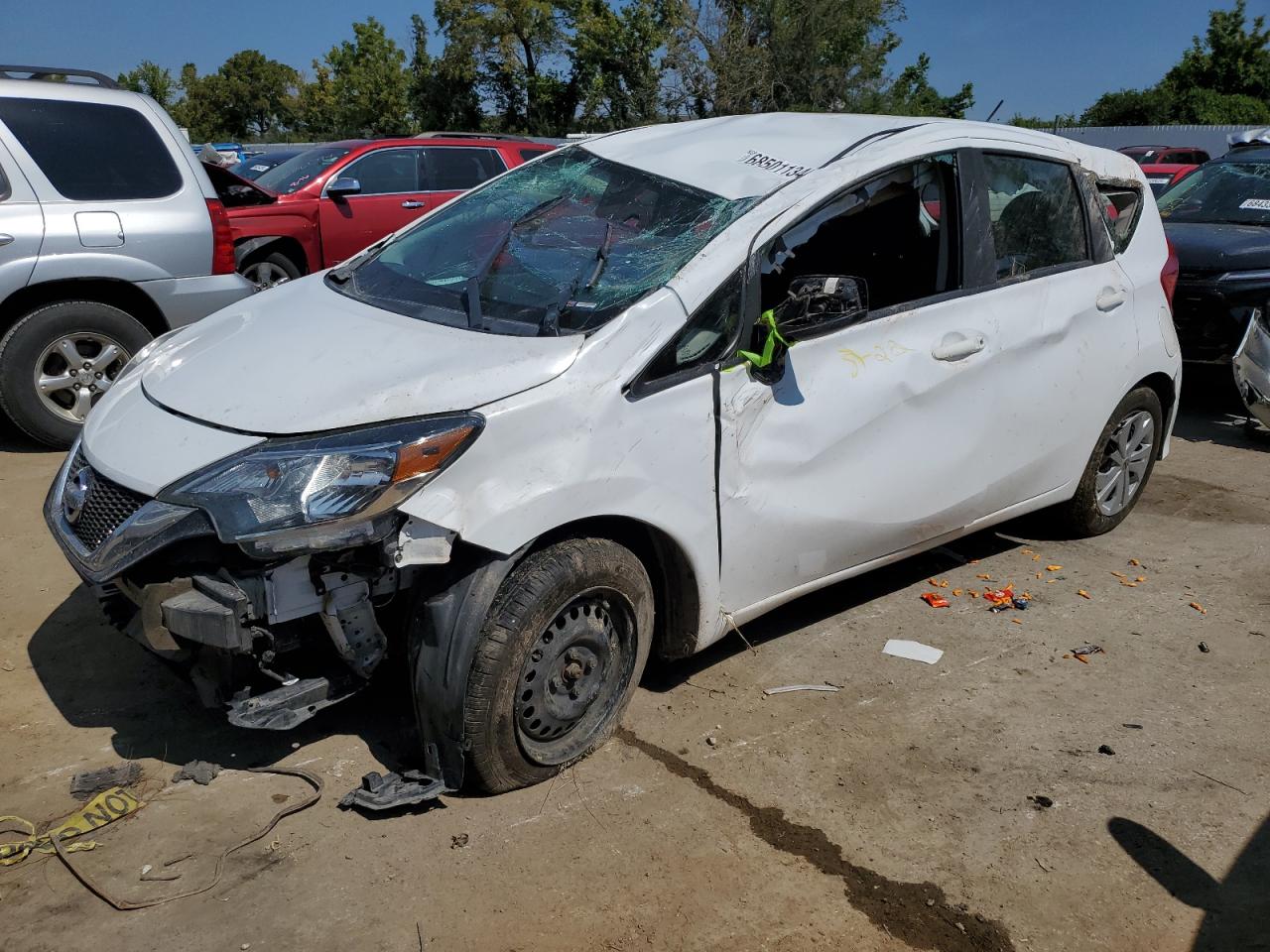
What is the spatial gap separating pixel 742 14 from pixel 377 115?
18125 mm

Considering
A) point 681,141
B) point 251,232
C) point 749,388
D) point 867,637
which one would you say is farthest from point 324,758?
point 251,232


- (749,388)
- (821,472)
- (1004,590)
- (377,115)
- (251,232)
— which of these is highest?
(377,115)

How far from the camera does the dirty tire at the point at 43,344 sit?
5984 millimetres

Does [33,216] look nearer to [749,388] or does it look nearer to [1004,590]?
[749,388]

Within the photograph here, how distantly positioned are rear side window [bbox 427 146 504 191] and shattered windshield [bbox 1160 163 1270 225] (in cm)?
639

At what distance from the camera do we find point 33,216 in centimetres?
600

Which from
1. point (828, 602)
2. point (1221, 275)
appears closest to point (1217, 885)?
point (828, 602)

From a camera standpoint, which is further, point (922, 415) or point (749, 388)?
point (922, 415)

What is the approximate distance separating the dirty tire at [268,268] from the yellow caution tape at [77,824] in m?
7.38

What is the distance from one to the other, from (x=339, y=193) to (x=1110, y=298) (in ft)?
25.0

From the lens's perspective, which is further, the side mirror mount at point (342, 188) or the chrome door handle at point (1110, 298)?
the side mirror mount at point (342, 188)

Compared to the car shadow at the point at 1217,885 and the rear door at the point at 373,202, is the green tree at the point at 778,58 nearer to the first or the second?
the rear door at the point at 373,202

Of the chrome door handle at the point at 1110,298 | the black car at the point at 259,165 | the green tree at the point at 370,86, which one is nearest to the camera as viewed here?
the chrome door handle at the point at 1110,298

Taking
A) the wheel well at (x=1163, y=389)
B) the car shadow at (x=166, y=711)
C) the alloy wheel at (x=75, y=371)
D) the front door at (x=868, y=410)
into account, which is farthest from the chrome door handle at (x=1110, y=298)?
the alloy wheel at (x=75, y=371)
